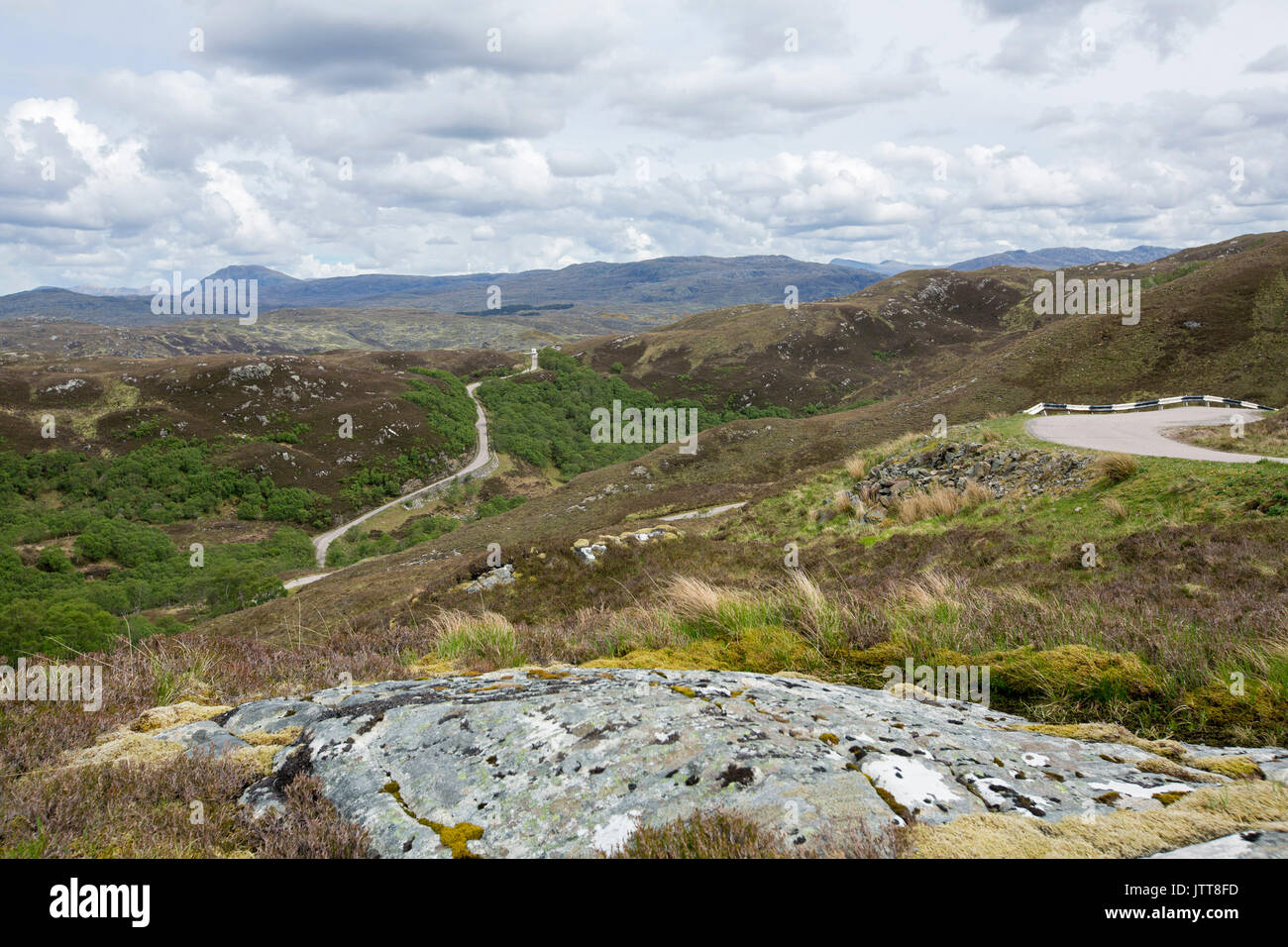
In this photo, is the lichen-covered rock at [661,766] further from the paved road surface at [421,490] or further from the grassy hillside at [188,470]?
the paved road surface at [421,490]

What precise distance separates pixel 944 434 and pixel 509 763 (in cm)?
2456

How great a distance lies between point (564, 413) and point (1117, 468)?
112 meters

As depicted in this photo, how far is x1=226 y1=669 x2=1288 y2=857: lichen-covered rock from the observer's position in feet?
9.71

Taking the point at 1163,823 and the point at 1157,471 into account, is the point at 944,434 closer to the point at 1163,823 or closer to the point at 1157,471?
the point at 1157,471

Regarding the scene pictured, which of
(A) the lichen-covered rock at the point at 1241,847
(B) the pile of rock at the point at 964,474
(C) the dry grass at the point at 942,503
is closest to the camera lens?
(A) the lichen-covered rock at the point at 1241,847

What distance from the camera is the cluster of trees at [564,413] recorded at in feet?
357

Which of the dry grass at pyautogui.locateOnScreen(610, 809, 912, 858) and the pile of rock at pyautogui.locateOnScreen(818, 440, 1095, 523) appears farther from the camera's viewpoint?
the pile of rock at pyautogui.locateOnScreen(818, 440, 1095, 523)

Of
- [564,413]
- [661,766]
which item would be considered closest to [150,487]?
[564,413]

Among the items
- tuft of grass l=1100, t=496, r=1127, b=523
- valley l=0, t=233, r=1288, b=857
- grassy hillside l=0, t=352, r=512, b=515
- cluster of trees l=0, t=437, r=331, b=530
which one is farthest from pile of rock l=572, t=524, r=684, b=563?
grassy hillside l=0, t=352, r=512, b=515

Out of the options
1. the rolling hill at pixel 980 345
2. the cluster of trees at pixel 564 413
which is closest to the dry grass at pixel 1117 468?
the rolling hill at pixel 980 345

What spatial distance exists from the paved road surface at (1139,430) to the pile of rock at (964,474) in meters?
1.93

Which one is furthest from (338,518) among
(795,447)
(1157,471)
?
(1157,471)

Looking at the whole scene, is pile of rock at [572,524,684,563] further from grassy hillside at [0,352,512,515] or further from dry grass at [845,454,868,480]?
grassy hillside at [0,352,512,515]

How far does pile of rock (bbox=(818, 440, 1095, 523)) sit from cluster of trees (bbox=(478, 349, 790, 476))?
84639 mm
